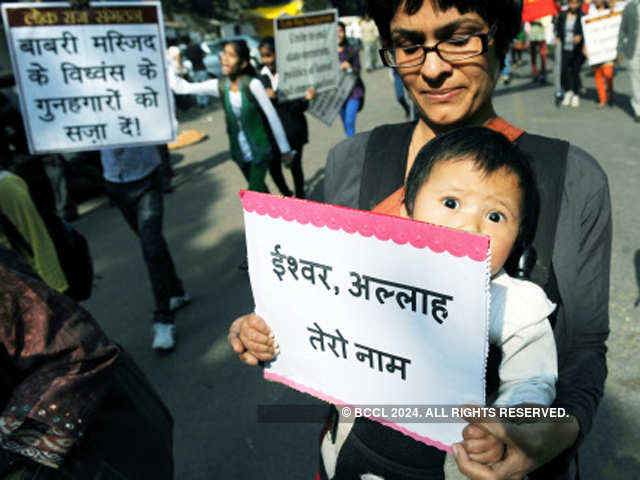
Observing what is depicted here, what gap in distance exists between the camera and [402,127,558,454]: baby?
1.02 m

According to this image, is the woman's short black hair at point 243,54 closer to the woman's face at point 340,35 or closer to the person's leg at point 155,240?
the person's leg at point 155,240

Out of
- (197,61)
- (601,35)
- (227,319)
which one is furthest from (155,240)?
(197,61)

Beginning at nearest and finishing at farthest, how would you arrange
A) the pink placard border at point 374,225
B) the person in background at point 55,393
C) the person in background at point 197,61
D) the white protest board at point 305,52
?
the pink placard border at point 374,225 → the person in background at point 55,393 → the white protest board at point 305,52 → the person in background at point 197,61

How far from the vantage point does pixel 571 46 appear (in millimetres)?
9414

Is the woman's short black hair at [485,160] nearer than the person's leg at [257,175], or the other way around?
the woman's short black hair at [485,160]

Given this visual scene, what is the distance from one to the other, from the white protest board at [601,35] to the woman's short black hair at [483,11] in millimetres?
8468

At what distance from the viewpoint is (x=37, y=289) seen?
1.53 m

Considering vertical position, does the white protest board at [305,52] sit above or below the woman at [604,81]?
above

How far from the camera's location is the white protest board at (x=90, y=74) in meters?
3.27

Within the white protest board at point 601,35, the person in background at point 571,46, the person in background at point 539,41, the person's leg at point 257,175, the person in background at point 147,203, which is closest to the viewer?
the person in background at point 147,203

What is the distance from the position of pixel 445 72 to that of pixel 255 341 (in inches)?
29.8

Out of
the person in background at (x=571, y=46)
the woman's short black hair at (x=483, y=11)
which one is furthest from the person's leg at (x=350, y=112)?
the woman's short black hair at (x=483, y=11)

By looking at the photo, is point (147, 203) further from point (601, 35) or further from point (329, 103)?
point (601, 35)

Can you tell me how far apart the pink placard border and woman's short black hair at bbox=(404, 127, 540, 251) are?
227mm
